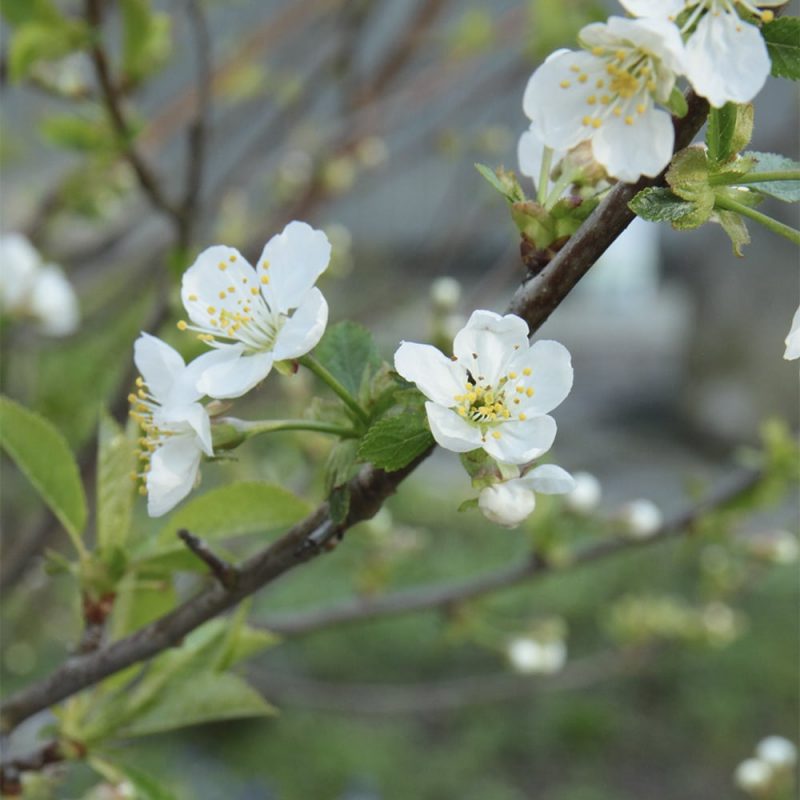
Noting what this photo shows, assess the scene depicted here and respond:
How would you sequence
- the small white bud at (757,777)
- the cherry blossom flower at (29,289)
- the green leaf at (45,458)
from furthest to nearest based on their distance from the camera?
1. the cherry blossom flower at (29,289)
2. the small white bud at (757,777)
3. the green leaf at (45,458)

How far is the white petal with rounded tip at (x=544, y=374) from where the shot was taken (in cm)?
54

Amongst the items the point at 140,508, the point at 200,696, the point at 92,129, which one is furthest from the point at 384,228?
the point at 200,696

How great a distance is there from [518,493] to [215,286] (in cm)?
23

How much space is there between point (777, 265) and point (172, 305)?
475 cm

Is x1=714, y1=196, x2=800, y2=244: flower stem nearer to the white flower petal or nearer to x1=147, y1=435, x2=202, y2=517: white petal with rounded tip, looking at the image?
the white flower petal

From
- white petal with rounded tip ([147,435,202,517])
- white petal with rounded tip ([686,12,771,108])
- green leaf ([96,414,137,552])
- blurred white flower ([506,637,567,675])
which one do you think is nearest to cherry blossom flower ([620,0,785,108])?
white petal with rounded tip ([686,12,771,108])

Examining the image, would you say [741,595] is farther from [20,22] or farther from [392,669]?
[20,22]

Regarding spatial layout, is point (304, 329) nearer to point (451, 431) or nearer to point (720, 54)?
point (451, 431)

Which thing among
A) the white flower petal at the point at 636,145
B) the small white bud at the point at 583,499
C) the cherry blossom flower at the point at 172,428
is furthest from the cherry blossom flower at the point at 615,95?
the small white bud at the point at 583,499

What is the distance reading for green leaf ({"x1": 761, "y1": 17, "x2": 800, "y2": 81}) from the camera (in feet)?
1.60

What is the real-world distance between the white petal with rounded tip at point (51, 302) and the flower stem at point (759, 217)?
49.3 inches

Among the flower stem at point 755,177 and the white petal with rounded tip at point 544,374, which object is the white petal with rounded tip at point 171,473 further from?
the flower stem at point 755,177

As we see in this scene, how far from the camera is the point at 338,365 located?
0.61 metres

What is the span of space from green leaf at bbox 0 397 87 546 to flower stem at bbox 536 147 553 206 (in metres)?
0.35
